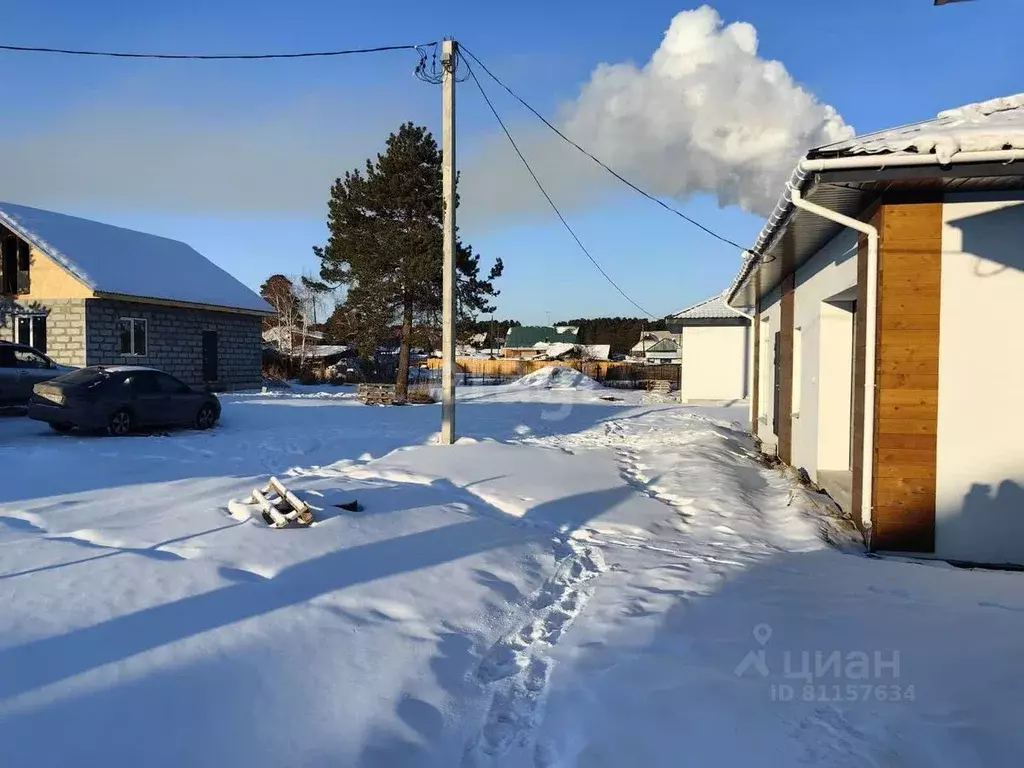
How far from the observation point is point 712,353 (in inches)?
1054

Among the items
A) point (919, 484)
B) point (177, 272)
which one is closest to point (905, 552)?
point (919, 484)

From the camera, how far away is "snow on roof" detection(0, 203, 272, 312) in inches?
812

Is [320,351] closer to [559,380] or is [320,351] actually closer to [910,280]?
[559,380]

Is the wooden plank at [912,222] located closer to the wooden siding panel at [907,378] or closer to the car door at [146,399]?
the wooden siding panel at [907,378]

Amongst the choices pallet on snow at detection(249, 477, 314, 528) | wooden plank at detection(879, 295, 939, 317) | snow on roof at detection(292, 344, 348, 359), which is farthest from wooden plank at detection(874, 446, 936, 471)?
snow on roof at detection(292, 344, 348, 359)

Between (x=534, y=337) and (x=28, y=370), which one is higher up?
(x=534, y=337)

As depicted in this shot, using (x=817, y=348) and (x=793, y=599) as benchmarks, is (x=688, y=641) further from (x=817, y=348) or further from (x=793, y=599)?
(x=817, y=348)

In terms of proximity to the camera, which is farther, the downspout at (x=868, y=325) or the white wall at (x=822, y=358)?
the white wall at (x=822, y=358)

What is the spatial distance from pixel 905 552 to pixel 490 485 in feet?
15.0

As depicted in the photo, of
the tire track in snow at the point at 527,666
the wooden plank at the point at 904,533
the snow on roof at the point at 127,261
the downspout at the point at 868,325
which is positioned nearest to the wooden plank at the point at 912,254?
the downspout at the point at 868,325

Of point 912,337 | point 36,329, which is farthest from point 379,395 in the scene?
point 912,337

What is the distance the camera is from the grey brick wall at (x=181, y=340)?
67.8ft

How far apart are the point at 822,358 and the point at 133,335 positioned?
20.1m

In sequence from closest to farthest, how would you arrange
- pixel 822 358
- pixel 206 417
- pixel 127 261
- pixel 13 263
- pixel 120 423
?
1. pixel 822 358
2. pixel 120 423
3. pixel 206 417
4. pixel 13 263
5. pixel 127 261
